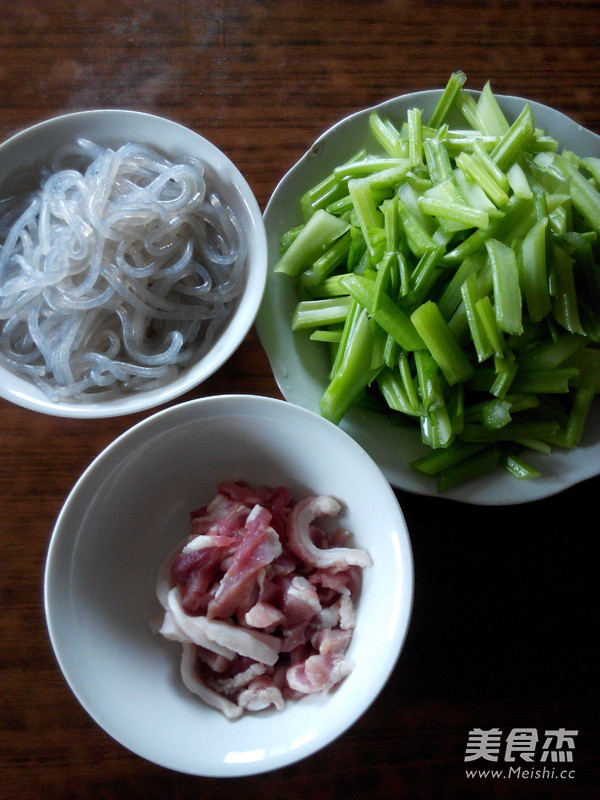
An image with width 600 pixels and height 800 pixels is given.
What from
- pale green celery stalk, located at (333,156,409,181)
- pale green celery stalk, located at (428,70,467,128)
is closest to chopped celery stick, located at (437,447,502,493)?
pale green celery stalk, located at (333,156,409,181)

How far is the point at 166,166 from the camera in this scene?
121cm

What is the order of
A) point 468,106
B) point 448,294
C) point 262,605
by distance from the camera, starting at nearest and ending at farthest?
point 262,605
point 448,294
point 468,106

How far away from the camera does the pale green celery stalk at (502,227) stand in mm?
1132

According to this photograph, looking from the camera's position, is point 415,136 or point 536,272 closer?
point 536,272

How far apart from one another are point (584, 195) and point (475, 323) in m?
0.35

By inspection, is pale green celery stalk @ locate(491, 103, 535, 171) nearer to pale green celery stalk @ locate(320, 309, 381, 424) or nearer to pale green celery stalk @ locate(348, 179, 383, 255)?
pale green celery stalk @ locate(348, 179, 383, 255)

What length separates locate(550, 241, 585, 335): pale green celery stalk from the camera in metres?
1.16

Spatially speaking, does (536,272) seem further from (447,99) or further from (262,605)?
(262,605)

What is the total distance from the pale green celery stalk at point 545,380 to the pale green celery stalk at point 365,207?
1.24 ft

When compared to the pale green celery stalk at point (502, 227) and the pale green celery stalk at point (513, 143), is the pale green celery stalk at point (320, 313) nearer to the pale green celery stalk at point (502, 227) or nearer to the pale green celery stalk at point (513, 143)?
the pale green celery stalk at point (502, 227)

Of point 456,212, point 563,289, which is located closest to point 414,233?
point 456,212

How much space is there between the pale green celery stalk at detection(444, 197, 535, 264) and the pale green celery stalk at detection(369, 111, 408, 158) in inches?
9.5

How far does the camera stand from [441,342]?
44.7 inches

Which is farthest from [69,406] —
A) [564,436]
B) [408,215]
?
[564,436]
